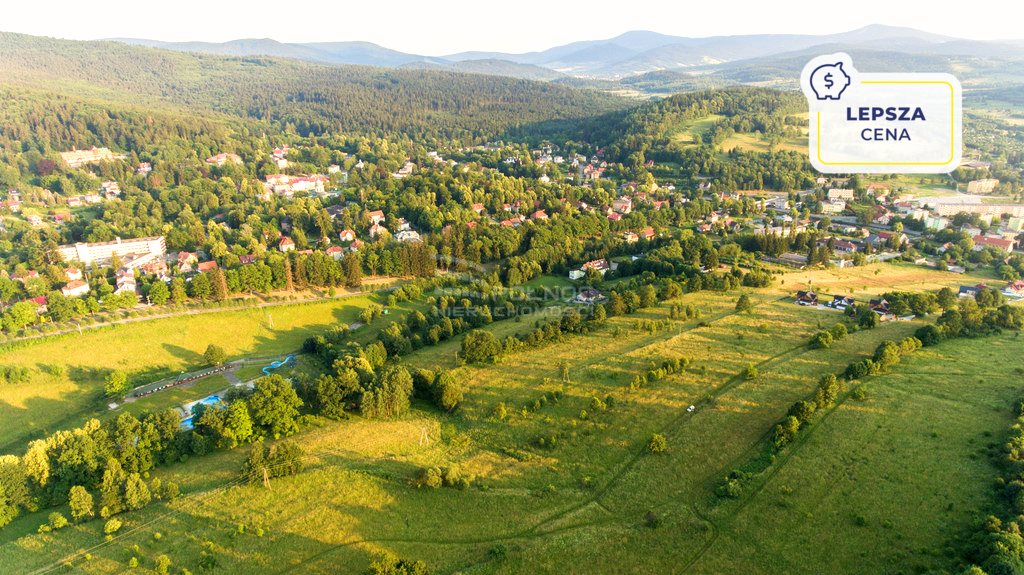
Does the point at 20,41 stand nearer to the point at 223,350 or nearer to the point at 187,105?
the point at 187,105

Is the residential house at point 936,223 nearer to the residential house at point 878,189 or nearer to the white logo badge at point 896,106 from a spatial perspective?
the residential house at point 878,189

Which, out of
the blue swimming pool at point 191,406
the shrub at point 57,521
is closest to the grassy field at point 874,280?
the blue swimming pool at point 191,406

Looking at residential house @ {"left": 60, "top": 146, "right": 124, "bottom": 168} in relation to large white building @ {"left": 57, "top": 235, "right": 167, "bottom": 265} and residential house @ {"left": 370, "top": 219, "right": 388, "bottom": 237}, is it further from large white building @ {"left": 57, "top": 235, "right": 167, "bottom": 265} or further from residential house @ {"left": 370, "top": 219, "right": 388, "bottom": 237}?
residential house @ {"left": 370, "top": 219, "right": 388, "bottom": 237}

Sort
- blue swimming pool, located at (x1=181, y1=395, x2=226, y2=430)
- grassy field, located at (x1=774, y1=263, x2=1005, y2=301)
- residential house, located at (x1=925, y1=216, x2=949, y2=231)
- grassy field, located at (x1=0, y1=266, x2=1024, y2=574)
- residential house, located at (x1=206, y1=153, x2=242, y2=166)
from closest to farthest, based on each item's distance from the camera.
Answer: grassy field, located at (x1=0, y1=266, x2=1024, y2=574) → blue swimming pool, located at (x1=181, y1=395, x2=226, y2=430) → grassy field, located at (x1=774, y1=263, x2=1005, y2=301) → residential house, located at (x1=925, y1=216, x2=949, y2=231) → residential house, located at (x1=206, y1=153, x2=242, y2=166)

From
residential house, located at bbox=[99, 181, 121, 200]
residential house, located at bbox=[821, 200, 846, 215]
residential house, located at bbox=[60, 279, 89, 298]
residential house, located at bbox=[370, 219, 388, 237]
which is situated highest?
residential house, located at bbox=[99, 181, 121, 200]

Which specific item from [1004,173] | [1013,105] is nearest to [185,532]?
[1004,173]

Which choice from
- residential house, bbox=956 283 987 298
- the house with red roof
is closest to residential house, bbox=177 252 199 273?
the house with red roof
